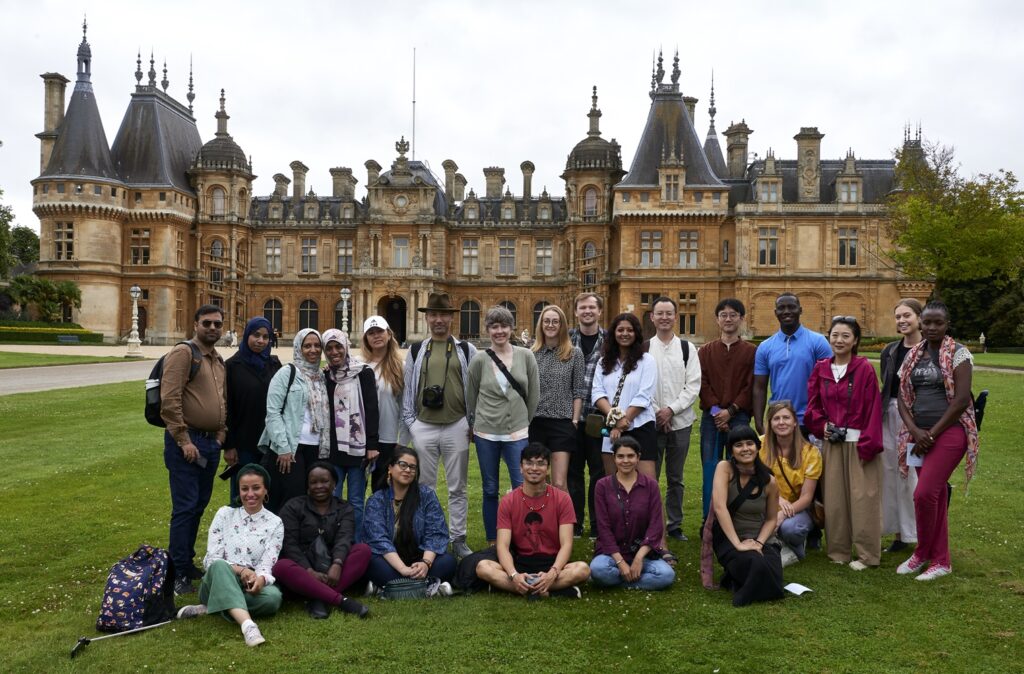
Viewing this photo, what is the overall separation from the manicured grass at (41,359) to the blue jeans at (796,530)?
27654 millimetres

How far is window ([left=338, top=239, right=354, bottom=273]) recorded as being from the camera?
54.0 m

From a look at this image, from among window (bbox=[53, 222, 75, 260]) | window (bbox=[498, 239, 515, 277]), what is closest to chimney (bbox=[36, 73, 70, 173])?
window (bbox=[53, 222, 75, 260])

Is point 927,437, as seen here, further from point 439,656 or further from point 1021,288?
point 1021,288

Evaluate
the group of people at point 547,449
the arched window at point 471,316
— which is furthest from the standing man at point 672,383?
the arched window at point 471,316

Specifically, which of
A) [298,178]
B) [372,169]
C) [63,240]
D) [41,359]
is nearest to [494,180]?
[372,169]

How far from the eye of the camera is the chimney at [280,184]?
56.2 metres

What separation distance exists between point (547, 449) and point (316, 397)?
6.88 feet

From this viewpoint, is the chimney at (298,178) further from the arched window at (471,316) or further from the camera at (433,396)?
the camera at (433,396)

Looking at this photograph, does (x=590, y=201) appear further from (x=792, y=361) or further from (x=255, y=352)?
(x=255, y=352)

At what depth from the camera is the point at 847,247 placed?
4622 cm

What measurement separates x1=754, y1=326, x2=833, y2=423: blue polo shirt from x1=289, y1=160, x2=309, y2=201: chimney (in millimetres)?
52415

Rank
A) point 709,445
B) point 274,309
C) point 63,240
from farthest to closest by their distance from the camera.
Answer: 1. point 274,309
2. point 63,240
3. point 709,445

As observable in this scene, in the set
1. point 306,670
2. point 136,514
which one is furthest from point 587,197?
point 306,670

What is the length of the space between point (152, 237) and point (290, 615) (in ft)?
162
